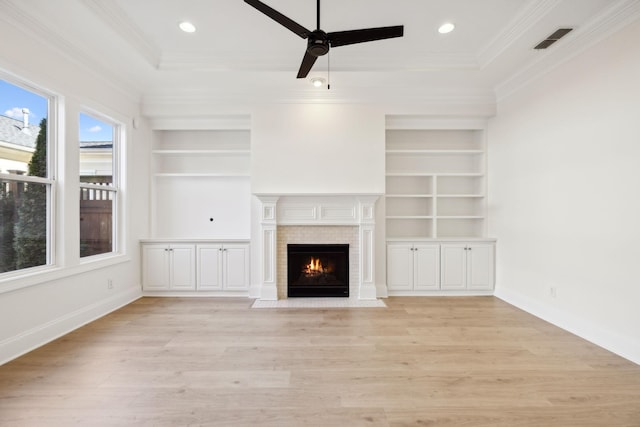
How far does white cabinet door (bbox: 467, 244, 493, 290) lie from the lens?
13.6ft

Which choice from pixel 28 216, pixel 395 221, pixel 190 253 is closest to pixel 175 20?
pixel 28 216

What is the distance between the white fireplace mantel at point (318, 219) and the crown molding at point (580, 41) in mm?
2288

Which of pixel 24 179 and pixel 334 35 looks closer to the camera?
pixel 334 35

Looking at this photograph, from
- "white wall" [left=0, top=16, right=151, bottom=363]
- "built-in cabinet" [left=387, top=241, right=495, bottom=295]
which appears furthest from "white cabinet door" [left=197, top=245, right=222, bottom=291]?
"built-in cabinet" [left=387, top=241, right=495, bottom=295]

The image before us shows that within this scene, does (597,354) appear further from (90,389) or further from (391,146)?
(90,389)

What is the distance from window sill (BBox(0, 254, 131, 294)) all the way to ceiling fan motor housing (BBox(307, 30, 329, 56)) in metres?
3.05

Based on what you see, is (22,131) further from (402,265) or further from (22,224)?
(402,265)

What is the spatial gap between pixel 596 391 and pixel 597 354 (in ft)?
2.29

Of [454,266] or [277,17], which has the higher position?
[277,17]

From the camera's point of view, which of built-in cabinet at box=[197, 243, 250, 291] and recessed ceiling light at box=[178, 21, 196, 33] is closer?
recessed ceiling light at box=[178, 21, 196, 33]

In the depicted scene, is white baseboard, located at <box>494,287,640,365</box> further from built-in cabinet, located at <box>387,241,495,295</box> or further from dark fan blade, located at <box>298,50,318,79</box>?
dark fan blade, located at <box>298,50,318,79</box>

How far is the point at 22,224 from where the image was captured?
2.59 metres

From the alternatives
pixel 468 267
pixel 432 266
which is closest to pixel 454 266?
pixel 468 267

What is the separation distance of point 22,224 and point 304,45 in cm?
324
